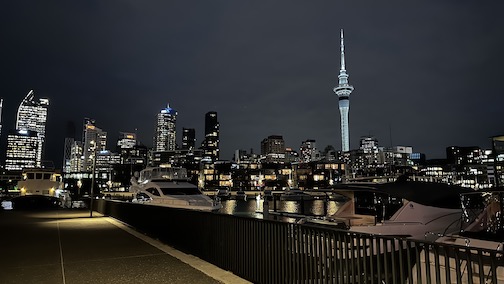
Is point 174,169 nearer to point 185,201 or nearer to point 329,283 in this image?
point 185,201

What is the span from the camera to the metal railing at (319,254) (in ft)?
12.4

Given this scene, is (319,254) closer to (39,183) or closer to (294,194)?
(294,194)

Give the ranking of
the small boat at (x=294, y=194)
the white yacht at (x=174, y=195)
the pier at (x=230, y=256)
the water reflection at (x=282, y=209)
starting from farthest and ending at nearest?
the water reflection at (x=282, y=209), the white yacht at (x=174, y=195), the small boat at (x=294, y=194), the pier at (x=230, y=256)

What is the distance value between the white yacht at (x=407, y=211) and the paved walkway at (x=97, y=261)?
4.53 metres

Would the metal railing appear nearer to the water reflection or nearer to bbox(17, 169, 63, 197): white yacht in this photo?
the water reflection

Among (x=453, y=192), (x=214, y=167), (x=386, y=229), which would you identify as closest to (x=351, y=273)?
(x=386, y=229)

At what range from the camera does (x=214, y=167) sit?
176 meters

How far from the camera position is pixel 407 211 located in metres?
9.76

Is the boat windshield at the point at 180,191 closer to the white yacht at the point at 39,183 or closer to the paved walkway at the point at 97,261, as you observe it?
the paved walkway at the point at 97,261

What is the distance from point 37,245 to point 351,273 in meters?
9.83

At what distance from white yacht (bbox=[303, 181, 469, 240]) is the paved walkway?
14.8ft

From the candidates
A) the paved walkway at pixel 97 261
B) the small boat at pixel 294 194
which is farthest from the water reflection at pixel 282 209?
the paved walkway at pixel 97 261

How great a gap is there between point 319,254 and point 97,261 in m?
5.76

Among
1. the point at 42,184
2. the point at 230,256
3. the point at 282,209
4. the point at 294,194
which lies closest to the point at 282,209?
the point at 282,209
